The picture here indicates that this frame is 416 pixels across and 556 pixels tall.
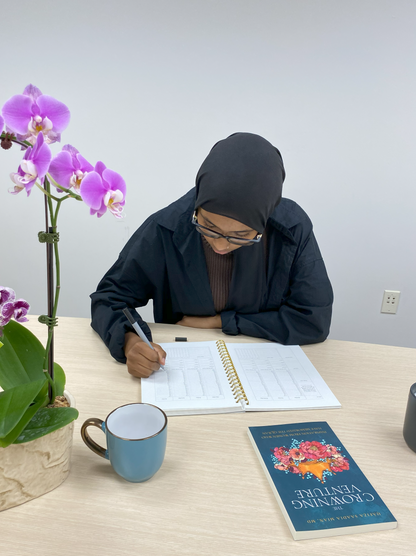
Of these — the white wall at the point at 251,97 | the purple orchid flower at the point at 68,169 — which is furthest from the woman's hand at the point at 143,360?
the white wall at the point at 251,97

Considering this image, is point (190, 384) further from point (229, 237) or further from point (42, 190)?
point (42, 190)

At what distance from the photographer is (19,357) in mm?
644

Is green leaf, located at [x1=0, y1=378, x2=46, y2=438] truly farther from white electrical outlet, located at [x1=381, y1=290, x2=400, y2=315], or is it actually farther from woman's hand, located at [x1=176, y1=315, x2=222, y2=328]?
white electrical outlet, located at [x1=381, y1=290, x2=400, y2=315]

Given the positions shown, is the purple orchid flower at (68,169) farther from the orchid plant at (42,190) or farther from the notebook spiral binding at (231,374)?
the notebook spiral binding at (231,374)

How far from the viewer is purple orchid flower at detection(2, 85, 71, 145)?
1.61ft

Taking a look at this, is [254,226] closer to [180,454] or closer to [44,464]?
[180,454]

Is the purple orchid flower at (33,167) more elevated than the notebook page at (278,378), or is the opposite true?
the purple orchid flower at (33,167)

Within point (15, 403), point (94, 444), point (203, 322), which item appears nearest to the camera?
point (15, 403)

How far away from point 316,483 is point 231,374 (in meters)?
0.34

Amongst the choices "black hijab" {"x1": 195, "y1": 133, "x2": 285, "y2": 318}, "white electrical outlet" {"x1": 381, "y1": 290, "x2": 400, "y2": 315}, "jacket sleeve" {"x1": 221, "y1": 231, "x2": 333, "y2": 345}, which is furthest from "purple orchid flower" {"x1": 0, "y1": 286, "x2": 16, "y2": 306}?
"white electrical outlet" {"x1": 381, "y1": 290, "x2": 400, "y2": 315}

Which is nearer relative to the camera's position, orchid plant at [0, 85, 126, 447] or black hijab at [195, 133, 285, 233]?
orchid plant at [0, 85, 126, 447]

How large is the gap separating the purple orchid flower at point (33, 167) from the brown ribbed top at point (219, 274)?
86 centimetres

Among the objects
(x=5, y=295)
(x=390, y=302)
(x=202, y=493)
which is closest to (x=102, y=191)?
(x=5, y=295)

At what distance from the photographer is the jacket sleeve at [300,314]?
3.81ft
